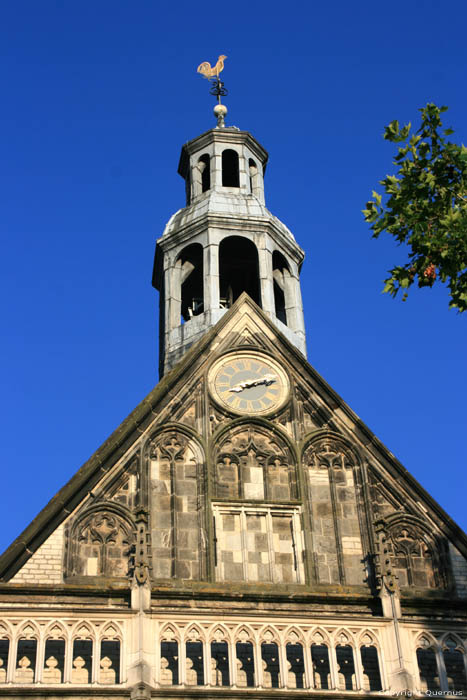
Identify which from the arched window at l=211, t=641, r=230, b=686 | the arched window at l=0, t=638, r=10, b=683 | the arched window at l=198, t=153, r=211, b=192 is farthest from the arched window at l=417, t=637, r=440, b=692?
the arched window at l=198, t=153, r=211, b=192

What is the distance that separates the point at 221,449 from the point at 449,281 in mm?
8855

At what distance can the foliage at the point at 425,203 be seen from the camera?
20.0m

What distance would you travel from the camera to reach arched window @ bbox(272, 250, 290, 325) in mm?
34188

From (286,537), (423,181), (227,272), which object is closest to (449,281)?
(423,181)

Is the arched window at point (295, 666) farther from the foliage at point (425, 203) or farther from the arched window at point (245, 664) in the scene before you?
the foliage at point (425, 203)

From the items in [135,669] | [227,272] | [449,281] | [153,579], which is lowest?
[135,669]

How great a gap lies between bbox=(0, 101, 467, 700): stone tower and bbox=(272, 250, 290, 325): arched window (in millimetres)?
3196

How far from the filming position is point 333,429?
2833 cm

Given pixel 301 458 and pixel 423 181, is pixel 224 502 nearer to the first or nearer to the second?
pixel 301 458

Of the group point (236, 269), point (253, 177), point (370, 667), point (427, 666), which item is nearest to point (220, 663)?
point (370, 667)

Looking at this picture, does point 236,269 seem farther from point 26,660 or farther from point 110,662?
point 26,660

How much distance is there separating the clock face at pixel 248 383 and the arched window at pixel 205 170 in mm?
8405

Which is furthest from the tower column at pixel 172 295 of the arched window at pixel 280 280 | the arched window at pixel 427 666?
the arched window at pixel 427 666

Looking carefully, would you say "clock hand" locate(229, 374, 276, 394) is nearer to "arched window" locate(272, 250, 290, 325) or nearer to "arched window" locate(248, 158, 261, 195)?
"arched window" locate(272, 250, 290, 325)
